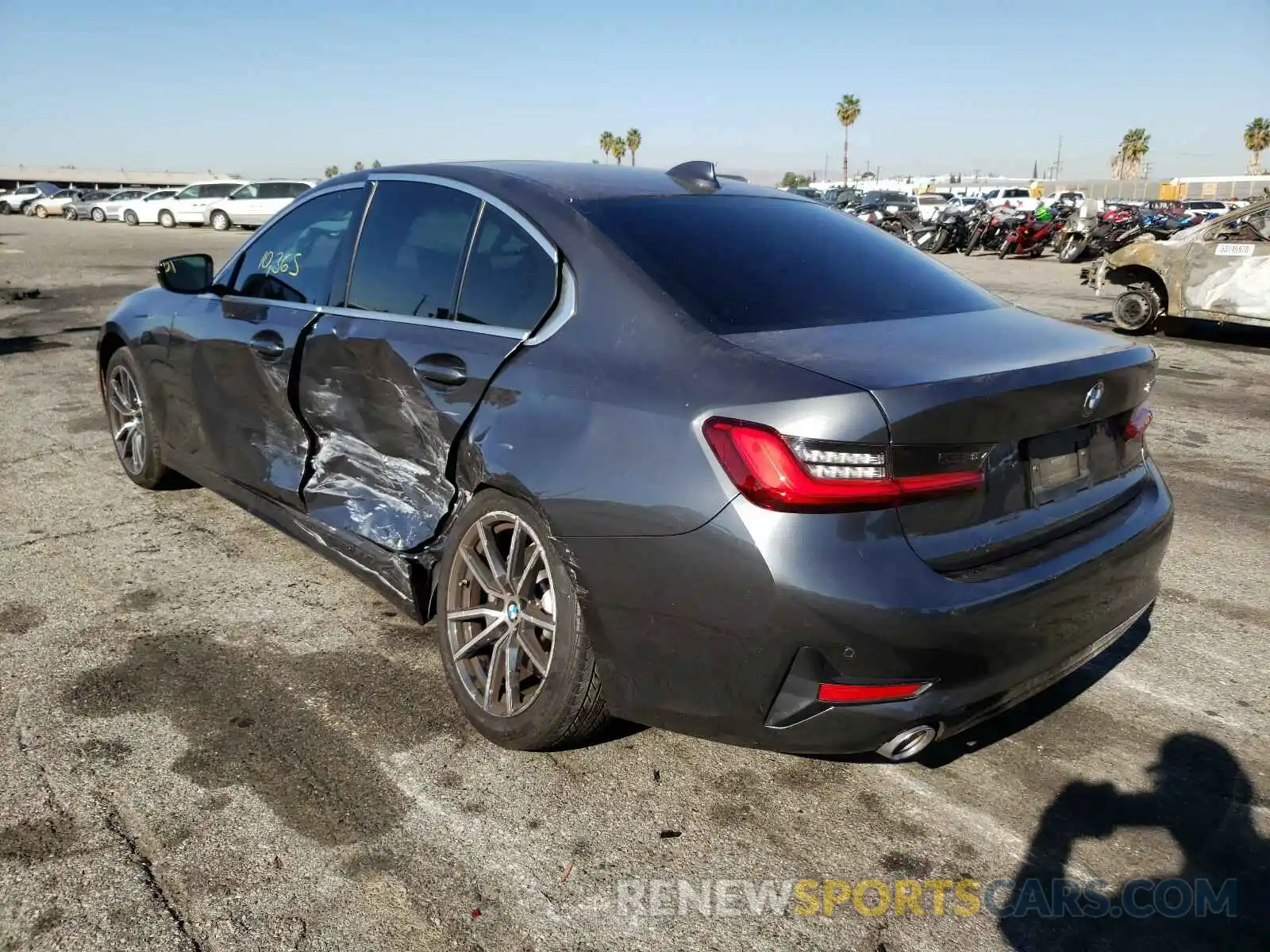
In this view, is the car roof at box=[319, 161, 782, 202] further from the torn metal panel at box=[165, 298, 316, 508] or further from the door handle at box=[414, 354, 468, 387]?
the torn metal panel at box=[165, 298, 316, 508]

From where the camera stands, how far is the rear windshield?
2754mm

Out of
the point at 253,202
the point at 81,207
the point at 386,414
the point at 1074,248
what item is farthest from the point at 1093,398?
the point at 81,207

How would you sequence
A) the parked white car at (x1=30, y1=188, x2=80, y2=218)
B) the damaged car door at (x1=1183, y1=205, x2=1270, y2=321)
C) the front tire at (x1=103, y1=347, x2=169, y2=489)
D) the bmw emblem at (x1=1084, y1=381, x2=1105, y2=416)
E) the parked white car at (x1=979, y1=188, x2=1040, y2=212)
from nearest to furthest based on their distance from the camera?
the bmw emblem at (x1=1084, y1=381, x2=1105, y2=416) < the front tire at (x1=103, y1=347, x2=169, y2=489) < the damaged car door at (x1=1183, y1=205, x2=1270, y2=321) < the parked white car at (x1=979, y1=188, x2=1040, y2=212) < the parked white car at (x1=30, y1=188, x2=80, y2=218)

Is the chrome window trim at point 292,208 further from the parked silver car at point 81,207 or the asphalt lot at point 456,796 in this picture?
the parked silver car at point 81,207

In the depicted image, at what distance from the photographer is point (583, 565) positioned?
2580 millimetres

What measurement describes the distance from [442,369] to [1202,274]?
11.0m

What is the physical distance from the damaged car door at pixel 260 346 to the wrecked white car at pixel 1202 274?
10.6 meters

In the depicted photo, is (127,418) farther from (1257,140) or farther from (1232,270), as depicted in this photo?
(1257,140)

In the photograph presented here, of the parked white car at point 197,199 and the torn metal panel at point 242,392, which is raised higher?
the parked white car at point 197,199

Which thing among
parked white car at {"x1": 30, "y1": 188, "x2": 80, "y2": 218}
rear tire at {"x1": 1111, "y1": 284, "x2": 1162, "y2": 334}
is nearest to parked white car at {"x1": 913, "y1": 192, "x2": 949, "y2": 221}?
rear tire at {"x1": 1111, "y1": 284, "x2": 1162, "y2": 334}

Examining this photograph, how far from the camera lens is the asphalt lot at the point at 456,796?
7.57ft

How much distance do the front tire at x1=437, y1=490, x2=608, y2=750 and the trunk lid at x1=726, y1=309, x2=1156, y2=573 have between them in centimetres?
85

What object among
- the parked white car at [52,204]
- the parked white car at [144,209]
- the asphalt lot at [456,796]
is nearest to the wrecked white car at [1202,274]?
the asphalt lot at [456,796]

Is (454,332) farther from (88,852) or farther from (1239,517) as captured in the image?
(1239,517)
